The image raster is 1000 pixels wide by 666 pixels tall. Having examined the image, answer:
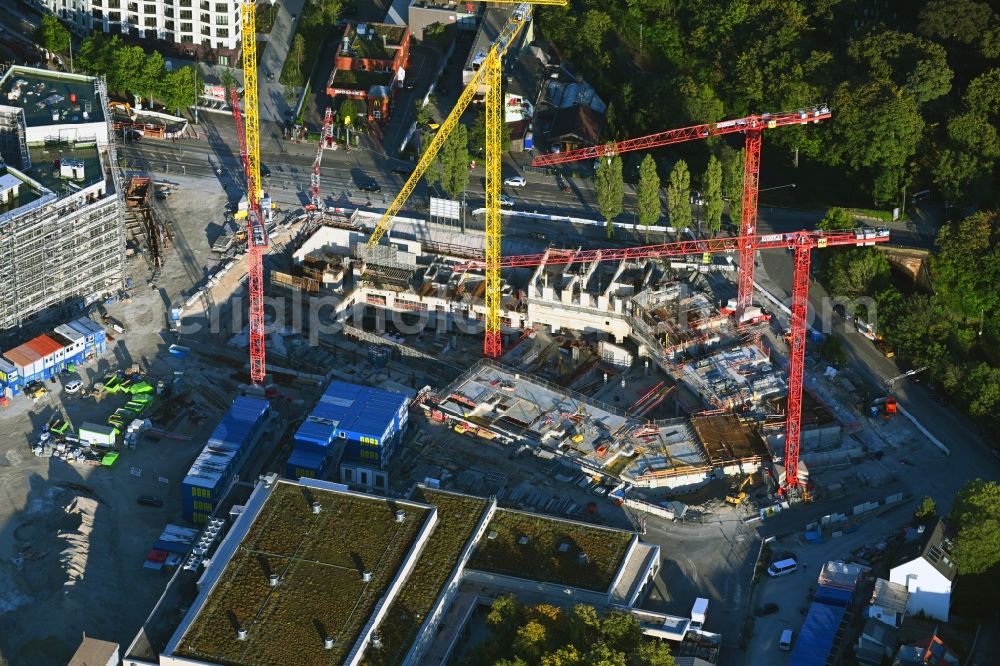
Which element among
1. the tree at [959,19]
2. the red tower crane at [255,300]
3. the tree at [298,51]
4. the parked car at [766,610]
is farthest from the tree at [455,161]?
the parked car at [766,610]

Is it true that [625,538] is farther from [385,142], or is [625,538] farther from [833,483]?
[385,142]

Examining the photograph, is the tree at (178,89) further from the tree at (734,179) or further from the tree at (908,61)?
the tree at (908,61)

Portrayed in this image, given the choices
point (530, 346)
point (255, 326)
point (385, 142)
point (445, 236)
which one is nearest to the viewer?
point (255, 326)

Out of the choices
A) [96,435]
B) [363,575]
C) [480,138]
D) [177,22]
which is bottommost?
[363,575]

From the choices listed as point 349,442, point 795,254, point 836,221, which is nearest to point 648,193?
point 836,221

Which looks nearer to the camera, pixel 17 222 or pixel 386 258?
pixel 17 222

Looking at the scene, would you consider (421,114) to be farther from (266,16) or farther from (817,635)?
(817,635)

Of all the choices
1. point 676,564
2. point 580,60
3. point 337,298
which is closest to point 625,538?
point 676,564
